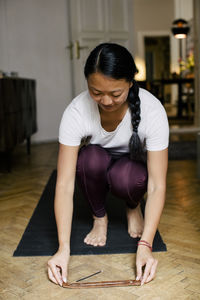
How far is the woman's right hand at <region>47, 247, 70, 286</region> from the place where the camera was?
122 cm

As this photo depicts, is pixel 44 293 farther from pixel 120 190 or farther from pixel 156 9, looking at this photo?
pixel 156 9

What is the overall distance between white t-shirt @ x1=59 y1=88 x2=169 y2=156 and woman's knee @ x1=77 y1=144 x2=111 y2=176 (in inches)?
2.2

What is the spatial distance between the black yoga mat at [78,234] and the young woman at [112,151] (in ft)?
0.16

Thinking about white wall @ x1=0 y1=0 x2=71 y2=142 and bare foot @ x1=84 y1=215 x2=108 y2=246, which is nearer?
bare foot @ x1=84 y1=215 x2=108 y2=246

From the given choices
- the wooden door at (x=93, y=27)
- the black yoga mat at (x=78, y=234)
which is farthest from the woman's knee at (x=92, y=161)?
the wooden door at (x=93, y=27)

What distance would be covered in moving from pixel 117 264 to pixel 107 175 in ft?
1.15

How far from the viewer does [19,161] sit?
12.0ft

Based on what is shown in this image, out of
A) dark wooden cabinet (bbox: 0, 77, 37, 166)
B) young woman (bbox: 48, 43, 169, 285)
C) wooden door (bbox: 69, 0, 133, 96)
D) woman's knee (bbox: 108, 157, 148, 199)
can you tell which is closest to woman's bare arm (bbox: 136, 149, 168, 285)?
young woman (bbox: 48, 43, 169, 285)

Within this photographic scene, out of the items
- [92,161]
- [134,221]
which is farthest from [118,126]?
[134,221]

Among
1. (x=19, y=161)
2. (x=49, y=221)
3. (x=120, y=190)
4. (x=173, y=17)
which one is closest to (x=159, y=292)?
(x=120, y=190)

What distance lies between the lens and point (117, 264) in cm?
138

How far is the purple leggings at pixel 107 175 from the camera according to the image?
1500mm

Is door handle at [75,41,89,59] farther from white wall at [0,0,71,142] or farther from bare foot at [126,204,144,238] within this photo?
bare foot at [126,204,144,238]

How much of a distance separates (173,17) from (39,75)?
688 cm
